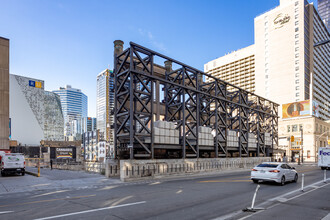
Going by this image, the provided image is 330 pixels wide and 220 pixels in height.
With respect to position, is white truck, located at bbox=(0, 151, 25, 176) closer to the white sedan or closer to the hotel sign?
the white sedan

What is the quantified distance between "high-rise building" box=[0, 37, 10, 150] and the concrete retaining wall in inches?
1111

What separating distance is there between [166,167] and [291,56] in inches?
3816

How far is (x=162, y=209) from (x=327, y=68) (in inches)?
5524

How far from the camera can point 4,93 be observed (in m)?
37.5

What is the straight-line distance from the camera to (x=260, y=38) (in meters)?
114

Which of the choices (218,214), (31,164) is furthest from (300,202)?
(31,164)

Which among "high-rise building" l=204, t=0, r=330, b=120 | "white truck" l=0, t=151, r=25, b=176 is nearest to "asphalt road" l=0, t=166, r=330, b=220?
"white truck" l=0, t=151, r=25, b=176

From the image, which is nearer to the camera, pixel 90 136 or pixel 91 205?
pixel 91 205

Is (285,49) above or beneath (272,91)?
above

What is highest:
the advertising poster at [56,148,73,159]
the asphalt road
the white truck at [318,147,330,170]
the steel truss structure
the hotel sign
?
the hotel sign

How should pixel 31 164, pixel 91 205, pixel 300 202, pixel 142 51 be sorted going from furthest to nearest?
pixel 31 164 → pixel 142 51 → pixel 300 202 → pixel 91 205

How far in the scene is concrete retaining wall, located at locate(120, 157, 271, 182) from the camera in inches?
739

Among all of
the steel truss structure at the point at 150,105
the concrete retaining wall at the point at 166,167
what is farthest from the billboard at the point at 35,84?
the concrete retaining wall at the point at 166,167

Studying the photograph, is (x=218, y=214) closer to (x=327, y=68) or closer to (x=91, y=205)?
(x=91, y=205)
